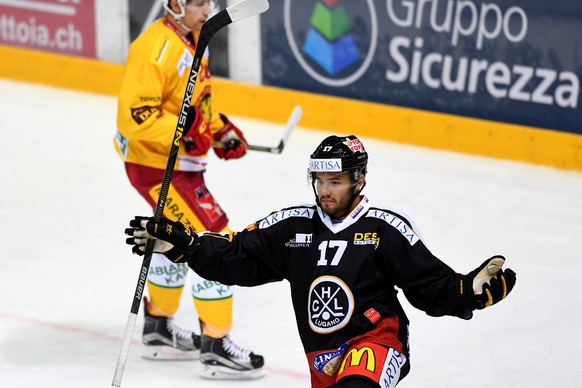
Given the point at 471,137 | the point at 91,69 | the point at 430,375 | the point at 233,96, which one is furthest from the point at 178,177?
the point at 91,69

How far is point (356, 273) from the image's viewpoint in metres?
3.62

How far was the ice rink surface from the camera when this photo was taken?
193 inches

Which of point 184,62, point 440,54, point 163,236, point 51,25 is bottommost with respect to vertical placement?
point 163,236

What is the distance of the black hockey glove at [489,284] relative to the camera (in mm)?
3488

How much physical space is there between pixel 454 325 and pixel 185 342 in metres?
1.10

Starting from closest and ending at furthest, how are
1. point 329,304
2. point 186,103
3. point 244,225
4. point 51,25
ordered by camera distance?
point 329,304, point 186,103, point 244,225, point 51,25

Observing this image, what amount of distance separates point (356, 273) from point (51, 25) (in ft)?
20.1

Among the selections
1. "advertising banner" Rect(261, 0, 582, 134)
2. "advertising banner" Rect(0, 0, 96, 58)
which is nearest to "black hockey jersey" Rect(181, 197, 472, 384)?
"advertising banner" Rect(261, 0, 582, 134)

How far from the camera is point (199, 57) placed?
4.00m

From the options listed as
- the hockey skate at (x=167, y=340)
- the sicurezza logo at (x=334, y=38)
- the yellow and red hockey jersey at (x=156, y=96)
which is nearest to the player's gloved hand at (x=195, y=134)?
the yellow and red hockey jersey at (x=156, y=96)

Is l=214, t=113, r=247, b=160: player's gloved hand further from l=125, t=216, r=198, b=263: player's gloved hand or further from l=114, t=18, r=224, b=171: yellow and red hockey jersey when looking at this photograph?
l=125, t=216, r=198, b=263: player's gloved hand

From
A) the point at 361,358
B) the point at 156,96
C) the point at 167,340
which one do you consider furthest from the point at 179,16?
the point at 361,358

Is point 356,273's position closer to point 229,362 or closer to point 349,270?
point 349,270

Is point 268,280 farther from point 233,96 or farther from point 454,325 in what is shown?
point 233,96
